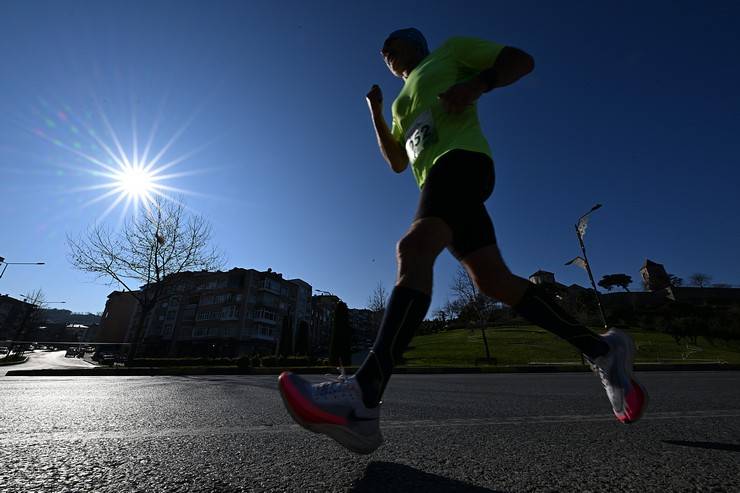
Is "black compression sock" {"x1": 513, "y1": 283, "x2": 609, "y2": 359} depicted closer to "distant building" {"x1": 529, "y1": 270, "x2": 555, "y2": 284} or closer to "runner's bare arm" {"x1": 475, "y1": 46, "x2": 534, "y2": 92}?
"runner's bare arm" {"x1": 475, "y1": 46, "x2": 534, "y2": 92}

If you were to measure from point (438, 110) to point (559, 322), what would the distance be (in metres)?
1.22

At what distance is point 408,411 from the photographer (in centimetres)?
247

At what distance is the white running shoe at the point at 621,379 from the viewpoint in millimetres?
1544

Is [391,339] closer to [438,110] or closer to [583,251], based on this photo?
[438,110]

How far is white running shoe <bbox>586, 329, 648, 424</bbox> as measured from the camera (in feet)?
5.07

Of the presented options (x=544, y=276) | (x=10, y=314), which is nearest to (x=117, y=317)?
(x=10, y=314)

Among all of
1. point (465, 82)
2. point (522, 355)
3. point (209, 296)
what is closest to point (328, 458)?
point (465, 82)

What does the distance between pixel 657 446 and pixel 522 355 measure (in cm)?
3118

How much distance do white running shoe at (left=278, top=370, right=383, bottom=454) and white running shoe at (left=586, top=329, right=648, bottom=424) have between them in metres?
1.16

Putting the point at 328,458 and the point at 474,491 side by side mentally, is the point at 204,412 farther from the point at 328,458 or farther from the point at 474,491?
the point at 474,491

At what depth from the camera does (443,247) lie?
1.55 metres

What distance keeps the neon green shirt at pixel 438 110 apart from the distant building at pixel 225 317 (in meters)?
52.8

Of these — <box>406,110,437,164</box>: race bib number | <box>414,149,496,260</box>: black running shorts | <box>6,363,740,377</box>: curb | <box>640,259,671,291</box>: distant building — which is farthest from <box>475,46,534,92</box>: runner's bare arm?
<box>640,259,671,291</box>: distant building

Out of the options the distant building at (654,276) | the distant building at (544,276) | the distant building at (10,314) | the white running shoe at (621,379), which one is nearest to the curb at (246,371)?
the white running shoe at (621,379)
